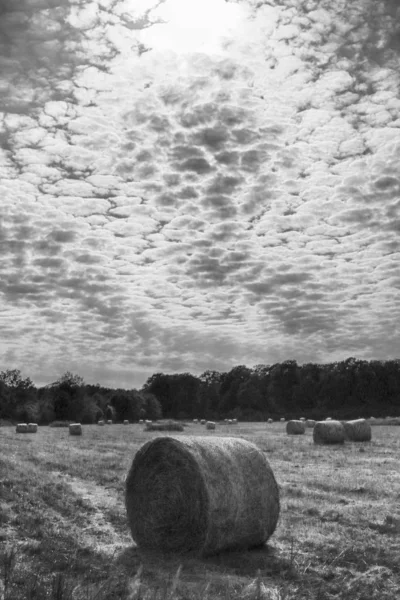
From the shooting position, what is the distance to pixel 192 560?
9.91m

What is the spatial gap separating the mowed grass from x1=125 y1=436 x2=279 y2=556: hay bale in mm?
319

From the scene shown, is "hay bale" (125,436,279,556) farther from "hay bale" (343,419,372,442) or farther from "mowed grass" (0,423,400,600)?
"hay bale" (343,419,372,442)

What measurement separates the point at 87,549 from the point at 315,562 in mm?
3255

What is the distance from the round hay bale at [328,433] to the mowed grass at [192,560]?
10632 millimetres

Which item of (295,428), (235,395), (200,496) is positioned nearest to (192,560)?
(200,496)

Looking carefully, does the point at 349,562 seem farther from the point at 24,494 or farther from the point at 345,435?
the point at 345,435

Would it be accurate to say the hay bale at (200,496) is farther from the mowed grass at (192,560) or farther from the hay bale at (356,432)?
the hay bale at (356,432)

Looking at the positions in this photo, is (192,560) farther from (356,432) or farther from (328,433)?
(356,432)

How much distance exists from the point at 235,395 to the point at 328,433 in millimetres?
79323

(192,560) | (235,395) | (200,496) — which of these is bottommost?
(192,560)

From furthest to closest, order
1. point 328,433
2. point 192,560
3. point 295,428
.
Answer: point 295,428, point 328,433, point 192,560

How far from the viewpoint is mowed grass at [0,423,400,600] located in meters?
7.36

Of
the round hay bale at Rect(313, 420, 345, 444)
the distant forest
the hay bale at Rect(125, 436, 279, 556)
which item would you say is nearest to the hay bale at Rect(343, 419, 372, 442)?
the round hay bale at Rect(313, 420, 345, 444)

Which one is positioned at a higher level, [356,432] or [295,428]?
[295,428]
